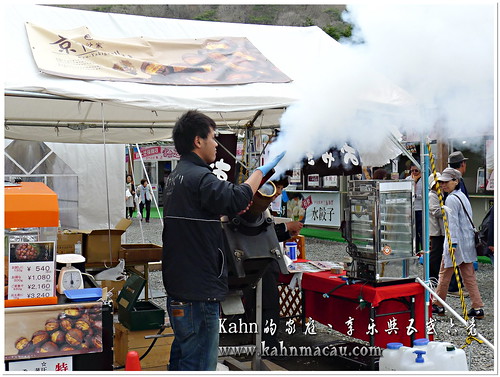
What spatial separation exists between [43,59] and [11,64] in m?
0.25

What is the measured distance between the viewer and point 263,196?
385 centimetres

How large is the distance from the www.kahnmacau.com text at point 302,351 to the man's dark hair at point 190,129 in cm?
223

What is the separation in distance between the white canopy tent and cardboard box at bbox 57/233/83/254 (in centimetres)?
146

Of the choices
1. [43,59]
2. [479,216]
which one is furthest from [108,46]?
[479,216]

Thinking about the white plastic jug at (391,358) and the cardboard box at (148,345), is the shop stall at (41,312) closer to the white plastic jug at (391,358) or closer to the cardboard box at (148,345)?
the cardboard box at (148,345)

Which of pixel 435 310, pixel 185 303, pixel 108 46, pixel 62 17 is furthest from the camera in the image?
pixel 435 310

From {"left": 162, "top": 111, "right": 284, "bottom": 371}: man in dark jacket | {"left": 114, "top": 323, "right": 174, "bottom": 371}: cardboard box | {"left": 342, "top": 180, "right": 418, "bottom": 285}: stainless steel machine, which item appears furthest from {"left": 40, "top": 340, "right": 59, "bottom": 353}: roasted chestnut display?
{"left": 342, "top": 180, "right": 418, "bottom": 285}: stainless steel machine

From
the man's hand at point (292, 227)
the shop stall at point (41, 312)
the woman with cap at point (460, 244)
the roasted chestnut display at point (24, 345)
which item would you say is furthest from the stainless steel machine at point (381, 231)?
the roasted chestnut display at point (24, 345)

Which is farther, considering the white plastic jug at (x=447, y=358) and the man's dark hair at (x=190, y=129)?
the white plastic jug at (x=447, y=358)

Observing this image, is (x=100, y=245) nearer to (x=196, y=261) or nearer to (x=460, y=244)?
(x=196, y=261)

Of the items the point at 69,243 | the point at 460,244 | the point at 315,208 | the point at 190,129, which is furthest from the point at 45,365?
the point at 315,208

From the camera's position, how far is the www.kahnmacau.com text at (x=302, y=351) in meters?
4.86

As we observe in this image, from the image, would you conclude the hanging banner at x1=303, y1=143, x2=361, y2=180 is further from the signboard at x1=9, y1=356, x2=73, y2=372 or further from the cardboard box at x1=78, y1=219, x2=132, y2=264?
the signboard at x1=9, y1=356, x2=73, y2=372

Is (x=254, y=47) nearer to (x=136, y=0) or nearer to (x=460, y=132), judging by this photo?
(x=136, y=0)
